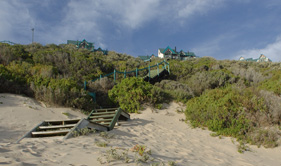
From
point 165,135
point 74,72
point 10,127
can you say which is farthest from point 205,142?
point 74,72

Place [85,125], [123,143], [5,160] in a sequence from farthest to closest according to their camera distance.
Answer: [85,125], [123,143], [5,160]

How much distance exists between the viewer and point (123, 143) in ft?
13.7

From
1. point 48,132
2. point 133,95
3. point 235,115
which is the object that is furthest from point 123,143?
point 133,95

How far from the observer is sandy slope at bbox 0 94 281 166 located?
2662 mm

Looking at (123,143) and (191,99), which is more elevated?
(191,99)

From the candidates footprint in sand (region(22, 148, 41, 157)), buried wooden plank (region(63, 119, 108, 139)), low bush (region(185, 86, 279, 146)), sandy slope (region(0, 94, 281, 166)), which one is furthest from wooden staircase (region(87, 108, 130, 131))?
footprint in sand (region(22, 148, 41, 157))

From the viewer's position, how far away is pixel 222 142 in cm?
572

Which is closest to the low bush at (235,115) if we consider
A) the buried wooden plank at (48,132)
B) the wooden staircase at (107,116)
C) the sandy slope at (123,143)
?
the sandy slope at (123,143)

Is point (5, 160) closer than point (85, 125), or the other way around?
point (5, 160)

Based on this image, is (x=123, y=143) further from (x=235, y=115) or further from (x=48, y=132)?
(x=235, y=115)

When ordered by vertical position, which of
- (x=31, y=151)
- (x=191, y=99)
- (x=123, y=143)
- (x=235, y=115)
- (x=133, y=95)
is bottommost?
(x=123, y=143)

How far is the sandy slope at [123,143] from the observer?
2662 millimetres

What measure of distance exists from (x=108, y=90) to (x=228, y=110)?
659 centimetres

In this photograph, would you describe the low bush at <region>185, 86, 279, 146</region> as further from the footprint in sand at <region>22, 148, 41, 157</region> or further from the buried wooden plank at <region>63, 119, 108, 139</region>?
the footprint in sand at <region>22, 148, 41, 157</region>
